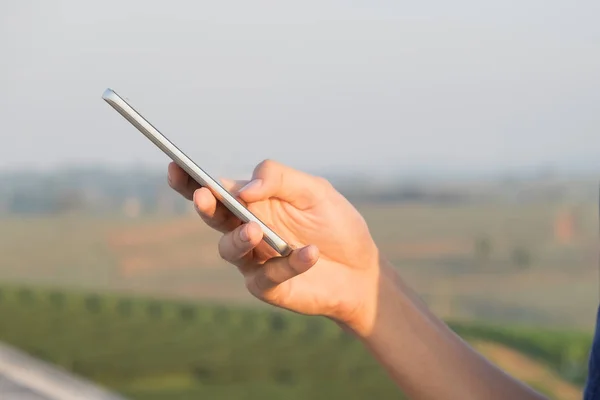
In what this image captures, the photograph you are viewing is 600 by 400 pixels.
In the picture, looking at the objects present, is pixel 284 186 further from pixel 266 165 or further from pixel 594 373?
pixel 594 373

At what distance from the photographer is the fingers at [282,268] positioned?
2.07 feet

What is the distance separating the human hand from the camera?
0.69 m

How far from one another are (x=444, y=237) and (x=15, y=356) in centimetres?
268

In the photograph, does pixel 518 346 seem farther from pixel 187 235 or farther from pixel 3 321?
pixel 3 321

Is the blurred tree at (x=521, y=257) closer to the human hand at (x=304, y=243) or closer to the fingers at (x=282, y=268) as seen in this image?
the human hand at (x=304, y=243)

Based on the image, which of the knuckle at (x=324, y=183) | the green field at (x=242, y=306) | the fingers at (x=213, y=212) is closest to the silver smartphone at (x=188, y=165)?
the fingers at (x=213, y=212)

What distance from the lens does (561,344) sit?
4.32 m

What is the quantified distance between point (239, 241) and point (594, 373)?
1.05 ft

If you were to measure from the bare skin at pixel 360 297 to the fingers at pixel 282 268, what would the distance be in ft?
0.05

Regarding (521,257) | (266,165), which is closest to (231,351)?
(521,257)

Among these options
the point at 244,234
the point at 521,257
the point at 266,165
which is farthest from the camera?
the point at 521,257

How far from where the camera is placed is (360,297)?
31.7 inches

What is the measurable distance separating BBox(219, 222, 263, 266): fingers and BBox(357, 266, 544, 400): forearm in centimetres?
21

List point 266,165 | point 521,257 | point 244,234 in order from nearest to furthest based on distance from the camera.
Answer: point 244,234 < point 266,165 < point 521,257
